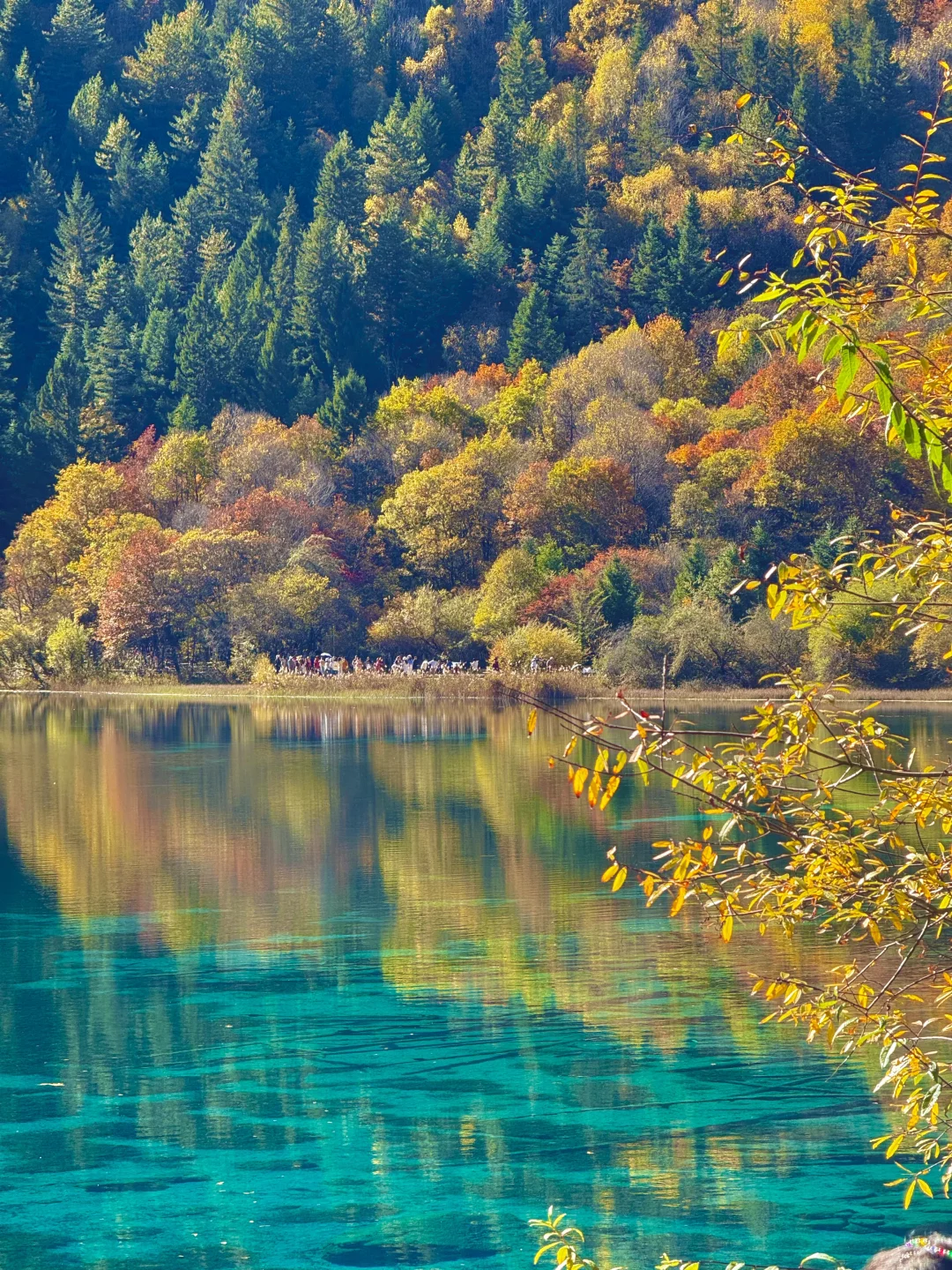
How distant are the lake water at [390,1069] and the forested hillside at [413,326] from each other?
4122cm

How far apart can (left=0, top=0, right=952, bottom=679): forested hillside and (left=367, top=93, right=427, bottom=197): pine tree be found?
0.85 feet

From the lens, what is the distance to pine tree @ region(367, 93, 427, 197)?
131 m

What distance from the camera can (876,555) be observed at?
704 cm

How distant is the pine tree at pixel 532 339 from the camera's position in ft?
334

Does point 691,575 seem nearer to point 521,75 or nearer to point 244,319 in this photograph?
point 244,319

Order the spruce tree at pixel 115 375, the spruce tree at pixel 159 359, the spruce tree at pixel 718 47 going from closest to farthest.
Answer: the spruce tree at pixel 115 375 → the spruce tree at pixel 159 359 → the spruce tree at pixel 718 47

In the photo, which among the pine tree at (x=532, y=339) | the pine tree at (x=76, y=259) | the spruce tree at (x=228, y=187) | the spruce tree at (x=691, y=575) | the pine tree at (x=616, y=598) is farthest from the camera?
the spruce tree at (x=228, y=187)

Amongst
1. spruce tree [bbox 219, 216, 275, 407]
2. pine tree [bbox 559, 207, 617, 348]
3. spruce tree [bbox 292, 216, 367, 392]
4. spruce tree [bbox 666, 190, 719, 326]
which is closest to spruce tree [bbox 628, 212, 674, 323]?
spruce tree [bbox 666, 190, 719, 326]

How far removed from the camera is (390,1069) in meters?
13.7


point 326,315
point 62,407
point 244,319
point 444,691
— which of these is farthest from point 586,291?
point 444,691

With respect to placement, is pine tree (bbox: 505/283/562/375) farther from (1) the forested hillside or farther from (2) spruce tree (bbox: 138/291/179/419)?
(2) spruce tree (bbox: 138/291/179/419)

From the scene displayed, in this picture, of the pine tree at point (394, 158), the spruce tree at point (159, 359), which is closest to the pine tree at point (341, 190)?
the pine tree at point (394, 158)

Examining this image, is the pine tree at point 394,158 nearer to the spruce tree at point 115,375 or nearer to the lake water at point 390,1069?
the spruce tree at point 115,375

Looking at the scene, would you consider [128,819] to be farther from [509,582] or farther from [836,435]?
[836,435]
